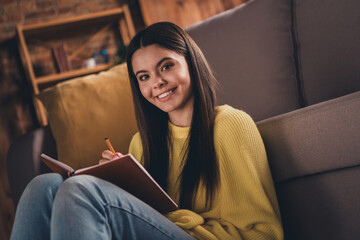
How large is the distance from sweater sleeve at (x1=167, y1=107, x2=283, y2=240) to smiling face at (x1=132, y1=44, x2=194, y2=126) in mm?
175

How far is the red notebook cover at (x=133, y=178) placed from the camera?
0.83 m

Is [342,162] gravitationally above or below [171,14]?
below

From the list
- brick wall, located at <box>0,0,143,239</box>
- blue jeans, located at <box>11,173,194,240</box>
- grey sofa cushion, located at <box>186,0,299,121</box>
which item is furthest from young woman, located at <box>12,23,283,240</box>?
brick wall, located at <box>0,0,143,239</box>

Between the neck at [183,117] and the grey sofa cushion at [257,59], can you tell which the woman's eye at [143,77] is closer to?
the neck at [183,117]

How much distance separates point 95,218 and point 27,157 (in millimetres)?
942

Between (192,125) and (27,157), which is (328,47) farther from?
(27,157)

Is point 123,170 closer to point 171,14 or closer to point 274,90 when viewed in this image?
point 274,90

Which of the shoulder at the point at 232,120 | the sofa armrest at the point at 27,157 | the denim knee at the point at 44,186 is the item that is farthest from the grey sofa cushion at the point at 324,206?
the sofa armrest at the point at 27,157

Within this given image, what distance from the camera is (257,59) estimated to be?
1.49 meters

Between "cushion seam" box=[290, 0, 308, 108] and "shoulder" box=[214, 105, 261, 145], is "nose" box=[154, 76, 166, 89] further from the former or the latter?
"cushion seam" box=[290, 0, 308, 108]

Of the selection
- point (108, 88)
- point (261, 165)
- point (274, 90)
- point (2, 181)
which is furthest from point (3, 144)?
point (261, 165)

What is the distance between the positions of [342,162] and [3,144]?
248 centimetres

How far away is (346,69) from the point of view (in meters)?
1.25

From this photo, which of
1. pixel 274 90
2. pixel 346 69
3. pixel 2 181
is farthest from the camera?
pixel 2 181
